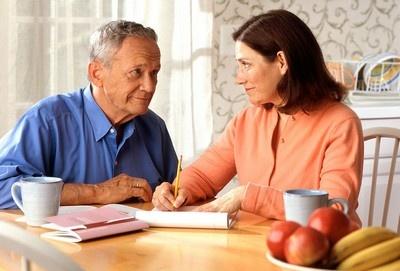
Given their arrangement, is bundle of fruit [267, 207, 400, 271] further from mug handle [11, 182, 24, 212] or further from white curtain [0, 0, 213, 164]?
white curtain [0, 0, 213, 164]

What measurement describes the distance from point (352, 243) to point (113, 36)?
1.18 metres

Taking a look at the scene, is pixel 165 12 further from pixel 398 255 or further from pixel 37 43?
pixel 398 255

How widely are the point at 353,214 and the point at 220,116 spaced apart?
130 cm

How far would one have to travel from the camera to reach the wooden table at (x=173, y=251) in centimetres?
141

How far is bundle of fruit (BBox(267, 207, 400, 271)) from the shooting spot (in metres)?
1.18

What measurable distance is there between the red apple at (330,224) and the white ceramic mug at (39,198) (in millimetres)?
678

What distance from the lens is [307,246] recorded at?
1.17 metres

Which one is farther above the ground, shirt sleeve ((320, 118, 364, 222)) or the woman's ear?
the woman's ear

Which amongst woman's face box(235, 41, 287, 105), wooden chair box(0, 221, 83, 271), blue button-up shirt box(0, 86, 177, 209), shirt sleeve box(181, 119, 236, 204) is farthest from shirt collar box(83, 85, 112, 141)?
wooden chair box(0, 221, 83, 271)

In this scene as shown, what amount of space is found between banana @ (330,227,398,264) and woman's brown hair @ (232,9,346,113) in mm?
949

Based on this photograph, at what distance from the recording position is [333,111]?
211cm

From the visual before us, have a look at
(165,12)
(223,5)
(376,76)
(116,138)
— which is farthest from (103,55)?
(376,76)

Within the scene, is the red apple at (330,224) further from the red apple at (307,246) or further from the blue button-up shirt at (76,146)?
the blue button-up shirt at (76,146)

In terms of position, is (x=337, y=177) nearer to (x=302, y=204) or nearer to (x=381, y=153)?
(x=302, y=204)
